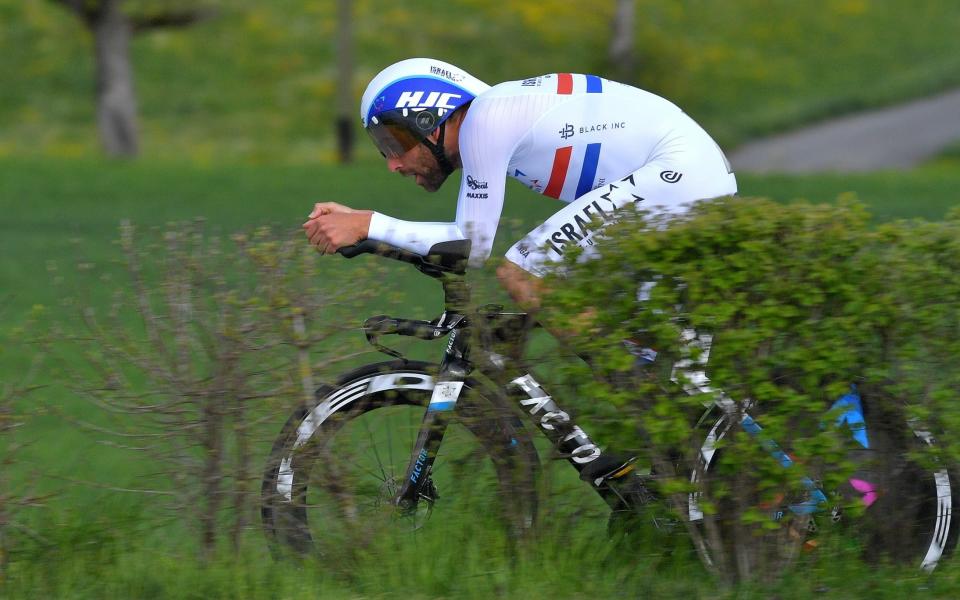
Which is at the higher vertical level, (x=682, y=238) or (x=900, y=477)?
(x=682, y=238)

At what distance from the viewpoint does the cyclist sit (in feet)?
14.2

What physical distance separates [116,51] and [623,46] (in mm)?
11118

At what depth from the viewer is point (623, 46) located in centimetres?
2975

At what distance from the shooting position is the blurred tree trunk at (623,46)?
1171 inches

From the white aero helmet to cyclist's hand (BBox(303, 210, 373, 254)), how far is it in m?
0.37

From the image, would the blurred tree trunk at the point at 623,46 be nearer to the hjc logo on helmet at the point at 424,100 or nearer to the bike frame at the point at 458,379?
the hjc logo on helmet at the point at 424,100

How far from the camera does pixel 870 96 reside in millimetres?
32812

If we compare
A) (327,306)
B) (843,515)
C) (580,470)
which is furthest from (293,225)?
(843,515)

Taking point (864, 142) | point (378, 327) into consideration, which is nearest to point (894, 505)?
point (378, 327)

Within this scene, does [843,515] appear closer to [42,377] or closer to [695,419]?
[695,419]

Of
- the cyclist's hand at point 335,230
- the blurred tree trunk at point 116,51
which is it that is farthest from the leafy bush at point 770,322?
the blurred tree trunk at point 116,51

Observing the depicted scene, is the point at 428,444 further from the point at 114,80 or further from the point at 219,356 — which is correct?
the point at 114,80

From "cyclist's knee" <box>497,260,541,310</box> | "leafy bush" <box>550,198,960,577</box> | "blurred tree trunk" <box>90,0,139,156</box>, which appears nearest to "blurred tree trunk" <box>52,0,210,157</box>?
"blurred tree trunk" <box>90,0,139,156</box>

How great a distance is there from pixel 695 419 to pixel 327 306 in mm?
1236
